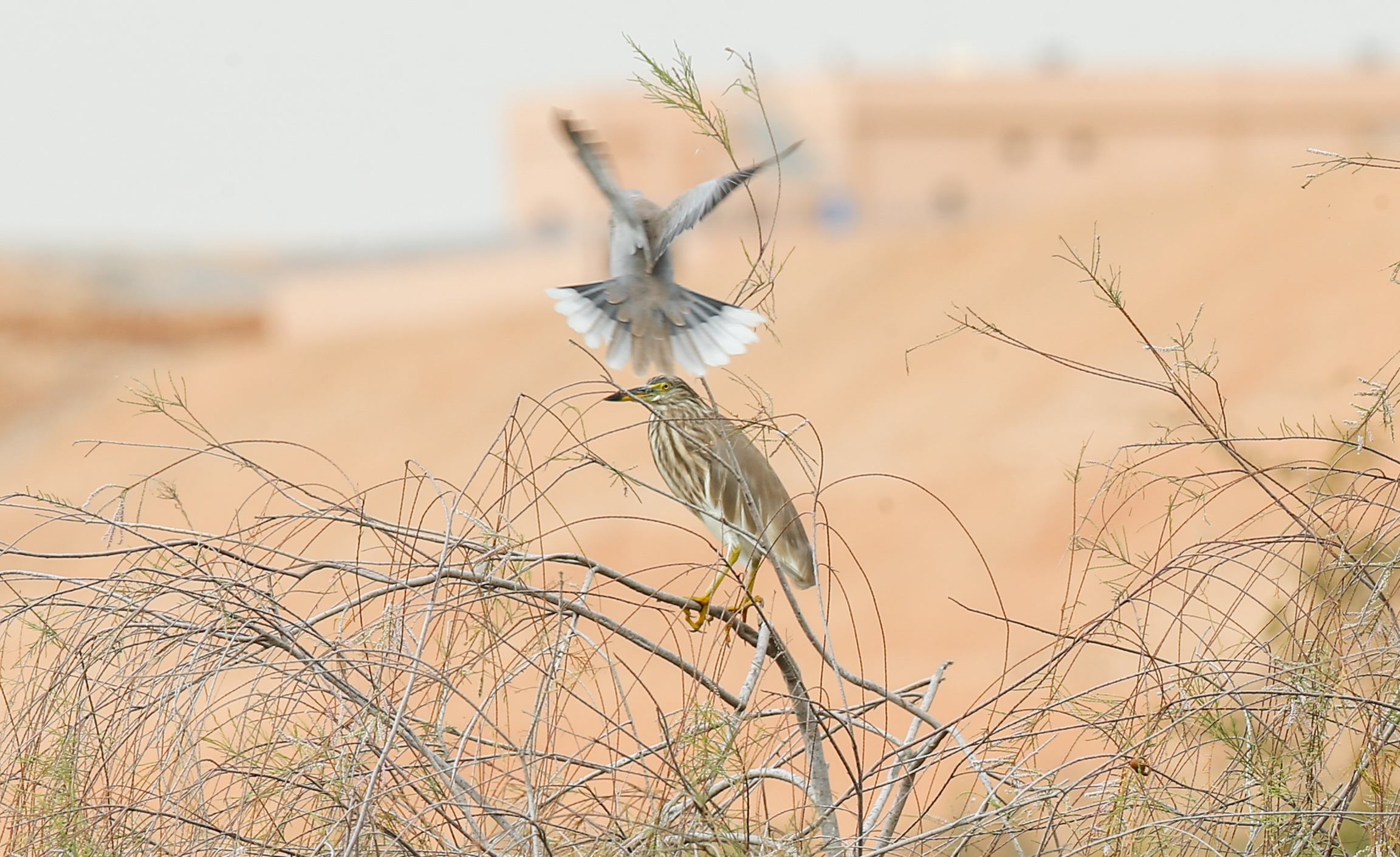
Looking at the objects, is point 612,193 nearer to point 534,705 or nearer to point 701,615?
point 701,615

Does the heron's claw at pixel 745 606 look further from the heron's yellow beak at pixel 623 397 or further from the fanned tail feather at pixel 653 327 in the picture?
the fanned tail feather at pixel 653 327

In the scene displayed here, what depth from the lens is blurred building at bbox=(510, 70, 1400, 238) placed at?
1499 inches

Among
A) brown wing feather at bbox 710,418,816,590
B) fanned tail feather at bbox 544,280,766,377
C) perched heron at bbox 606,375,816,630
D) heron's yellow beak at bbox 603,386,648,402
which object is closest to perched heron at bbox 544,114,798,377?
fanned tail feather at bbox 544,280,766,377

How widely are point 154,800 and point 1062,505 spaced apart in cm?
1910

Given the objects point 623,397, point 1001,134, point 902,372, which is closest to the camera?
point 623,397

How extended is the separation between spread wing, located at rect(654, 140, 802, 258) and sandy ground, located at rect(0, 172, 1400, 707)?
193 cm

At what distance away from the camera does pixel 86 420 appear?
151 feet

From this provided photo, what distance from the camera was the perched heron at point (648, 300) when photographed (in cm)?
376

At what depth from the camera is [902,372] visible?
26.3m

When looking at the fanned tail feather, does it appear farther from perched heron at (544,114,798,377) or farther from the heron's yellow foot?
the heron's yellow foot

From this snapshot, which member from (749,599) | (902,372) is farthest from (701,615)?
(902,372)

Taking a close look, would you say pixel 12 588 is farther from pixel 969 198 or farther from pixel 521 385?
pixel 969 198

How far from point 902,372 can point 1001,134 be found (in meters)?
15.0

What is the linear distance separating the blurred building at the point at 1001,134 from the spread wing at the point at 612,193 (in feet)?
110
